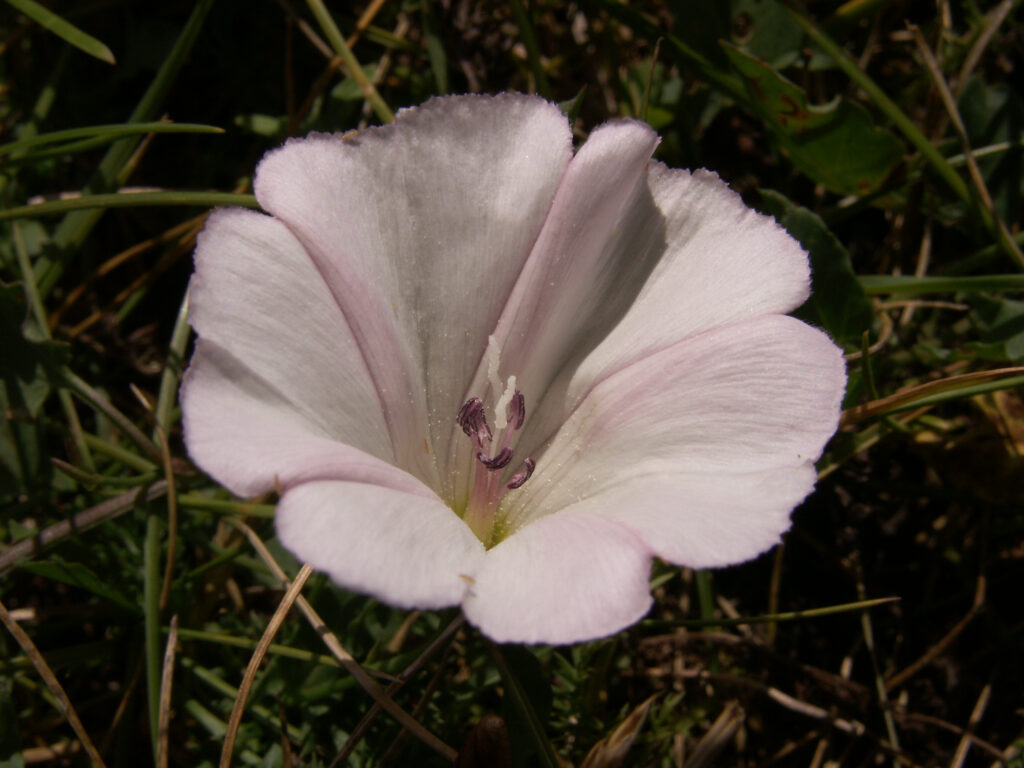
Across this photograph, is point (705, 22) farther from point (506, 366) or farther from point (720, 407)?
point (720, 407)

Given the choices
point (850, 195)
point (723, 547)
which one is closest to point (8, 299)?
point (723, 547)

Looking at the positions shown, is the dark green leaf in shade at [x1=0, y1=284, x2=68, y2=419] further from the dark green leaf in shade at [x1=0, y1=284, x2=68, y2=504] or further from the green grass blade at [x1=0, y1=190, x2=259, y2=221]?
the green grass blade at [x1=0, y1=190, x2=259, y2=221]

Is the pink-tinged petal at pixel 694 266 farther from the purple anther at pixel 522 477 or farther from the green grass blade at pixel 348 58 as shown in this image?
the green grass blade at pixel 348 58

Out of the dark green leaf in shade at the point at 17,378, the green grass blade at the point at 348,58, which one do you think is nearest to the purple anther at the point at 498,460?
the dark green leaf in shade at the point at 17,378

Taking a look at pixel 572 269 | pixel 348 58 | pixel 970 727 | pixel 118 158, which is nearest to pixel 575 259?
pixel 572 269

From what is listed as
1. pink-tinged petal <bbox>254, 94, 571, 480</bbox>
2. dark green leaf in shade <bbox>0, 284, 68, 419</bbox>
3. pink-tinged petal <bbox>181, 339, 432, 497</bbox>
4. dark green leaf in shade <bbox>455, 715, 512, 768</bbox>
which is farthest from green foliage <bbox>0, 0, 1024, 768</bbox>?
pink-tinged petal <bbox>181, 339, 432, 497</bbox>

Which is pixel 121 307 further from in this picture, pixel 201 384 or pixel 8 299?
pixel 201 384

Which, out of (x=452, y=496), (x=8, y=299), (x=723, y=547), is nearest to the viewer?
(x=723, y=547)
